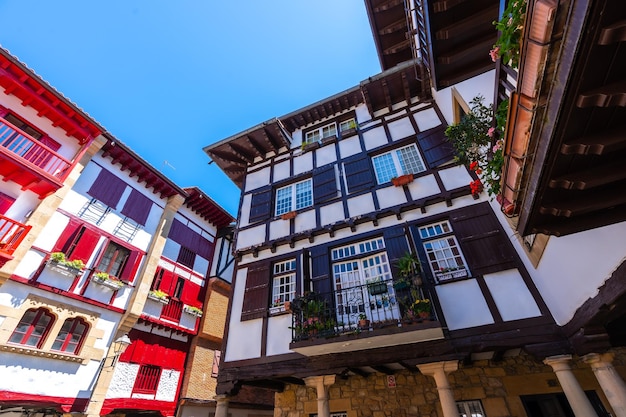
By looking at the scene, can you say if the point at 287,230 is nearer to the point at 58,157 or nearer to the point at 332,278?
the point at 332,278

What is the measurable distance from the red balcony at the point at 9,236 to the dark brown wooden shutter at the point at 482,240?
13.7 metres

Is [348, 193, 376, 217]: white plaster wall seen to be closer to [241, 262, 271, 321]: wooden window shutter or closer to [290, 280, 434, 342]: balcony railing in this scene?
[290, 280, 434, 342]: balcony railing

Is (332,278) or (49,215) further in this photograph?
(49,215)

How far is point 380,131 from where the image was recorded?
11242 mm

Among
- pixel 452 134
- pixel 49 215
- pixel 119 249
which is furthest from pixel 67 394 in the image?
pixel 452 134

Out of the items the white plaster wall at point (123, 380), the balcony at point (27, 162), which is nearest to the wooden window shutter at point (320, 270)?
the white plaster wall at point (123, 380)

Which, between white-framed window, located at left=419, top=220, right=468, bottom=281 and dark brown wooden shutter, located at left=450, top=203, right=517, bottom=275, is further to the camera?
white-framed window, located at left=419, top=220, right=468, bottom=281

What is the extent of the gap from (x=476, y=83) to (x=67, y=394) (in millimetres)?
15577

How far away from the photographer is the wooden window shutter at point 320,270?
27.8 feet

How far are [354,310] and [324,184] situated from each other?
473 centimetres

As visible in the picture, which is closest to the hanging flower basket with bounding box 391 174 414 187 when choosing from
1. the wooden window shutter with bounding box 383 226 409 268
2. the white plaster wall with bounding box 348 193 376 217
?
the white plaster wall with bounding box 348 193 376 217

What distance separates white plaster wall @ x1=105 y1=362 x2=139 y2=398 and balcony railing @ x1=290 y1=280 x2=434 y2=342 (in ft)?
29.5

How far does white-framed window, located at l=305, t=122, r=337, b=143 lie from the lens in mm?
12867

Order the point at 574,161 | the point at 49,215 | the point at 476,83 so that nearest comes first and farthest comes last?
the point at 574,161, the point at 476,83, the point at 49,215
